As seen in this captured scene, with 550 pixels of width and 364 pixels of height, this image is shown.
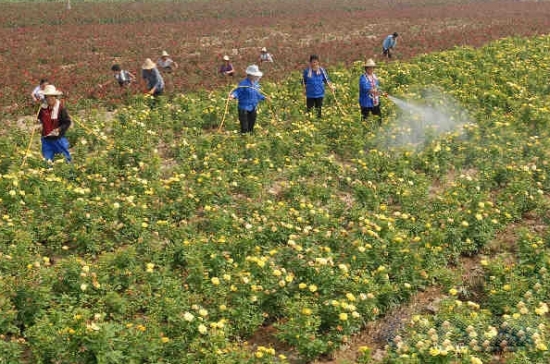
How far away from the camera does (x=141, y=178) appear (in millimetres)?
7785

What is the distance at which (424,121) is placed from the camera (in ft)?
34.1

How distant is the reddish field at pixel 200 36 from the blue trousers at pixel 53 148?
13.7 feet

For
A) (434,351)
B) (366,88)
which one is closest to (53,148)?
(366,88)

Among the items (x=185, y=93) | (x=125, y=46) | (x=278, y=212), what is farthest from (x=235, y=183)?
(x=125, y=46)

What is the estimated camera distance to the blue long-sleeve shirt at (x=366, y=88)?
9.98 meters

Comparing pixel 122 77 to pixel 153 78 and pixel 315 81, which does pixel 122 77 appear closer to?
pixel 153 78

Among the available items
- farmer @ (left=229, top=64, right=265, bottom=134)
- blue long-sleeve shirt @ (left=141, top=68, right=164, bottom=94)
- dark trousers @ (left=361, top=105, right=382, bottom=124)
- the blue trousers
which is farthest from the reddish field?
dark trousers @ (left=361, top=105, right=382, bottom=124)

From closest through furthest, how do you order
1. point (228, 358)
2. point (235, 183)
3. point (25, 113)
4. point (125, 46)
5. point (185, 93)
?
point (228, 358), point (235, 183), point (25, 113), point (185, 93), point (125, 46)

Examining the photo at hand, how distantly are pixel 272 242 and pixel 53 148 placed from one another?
4.10 meters

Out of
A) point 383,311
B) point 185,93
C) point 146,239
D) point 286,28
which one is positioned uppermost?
point 286,28

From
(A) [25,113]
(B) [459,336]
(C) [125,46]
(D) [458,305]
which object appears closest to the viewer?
(B) [459,336]

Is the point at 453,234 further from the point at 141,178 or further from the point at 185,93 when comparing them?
the point at 185,93

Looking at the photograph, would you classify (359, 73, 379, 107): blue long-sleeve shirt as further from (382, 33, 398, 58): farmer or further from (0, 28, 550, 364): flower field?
(382, 33, 398, 58): farmer

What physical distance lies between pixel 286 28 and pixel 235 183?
2180 cm
